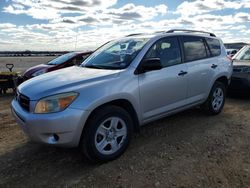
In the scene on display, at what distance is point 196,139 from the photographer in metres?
5.29

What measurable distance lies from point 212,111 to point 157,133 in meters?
1.72

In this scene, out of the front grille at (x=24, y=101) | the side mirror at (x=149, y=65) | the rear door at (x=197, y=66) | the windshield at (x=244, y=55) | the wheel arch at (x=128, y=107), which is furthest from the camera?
the windshield at (x=244, y=55)

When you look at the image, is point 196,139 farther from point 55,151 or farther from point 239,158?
point 55,151

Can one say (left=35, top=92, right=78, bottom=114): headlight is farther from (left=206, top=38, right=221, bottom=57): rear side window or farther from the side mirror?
(left=206, top=38, right=221, bottom=57): rear side window

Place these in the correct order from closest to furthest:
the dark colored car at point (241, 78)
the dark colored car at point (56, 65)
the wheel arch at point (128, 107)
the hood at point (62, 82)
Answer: the hood at point (62, 82) → the wheel arch at point (128, 107) → the dark colored car at point (241, 78) → the dark colored car at point (56, 65)

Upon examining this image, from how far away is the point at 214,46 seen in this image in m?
6.77

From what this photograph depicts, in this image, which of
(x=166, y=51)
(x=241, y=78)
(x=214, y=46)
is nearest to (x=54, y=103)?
(x=166, y=51)

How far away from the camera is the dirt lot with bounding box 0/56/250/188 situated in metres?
3.86

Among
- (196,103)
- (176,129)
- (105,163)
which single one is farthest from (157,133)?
(105,163)

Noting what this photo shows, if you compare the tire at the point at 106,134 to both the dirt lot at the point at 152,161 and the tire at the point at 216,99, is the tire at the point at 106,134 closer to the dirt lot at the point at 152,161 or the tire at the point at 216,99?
the dirt lot at the point at 152,161

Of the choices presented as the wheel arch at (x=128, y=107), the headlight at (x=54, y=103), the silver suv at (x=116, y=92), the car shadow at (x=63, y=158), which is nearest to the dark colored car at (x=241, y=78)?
the silver suv at (x=116, y=92)

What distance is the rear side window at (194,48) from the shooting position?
5.85 meters

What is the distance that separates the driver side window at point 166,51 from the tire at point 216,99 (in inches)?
55.7

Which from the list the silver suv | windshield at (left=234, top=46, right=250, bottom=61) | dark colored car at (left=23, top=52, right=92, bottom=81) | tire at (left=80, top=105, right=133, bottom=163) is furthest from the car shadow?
dark colored car at (left=23, top=52, right=92, bottom=81)
